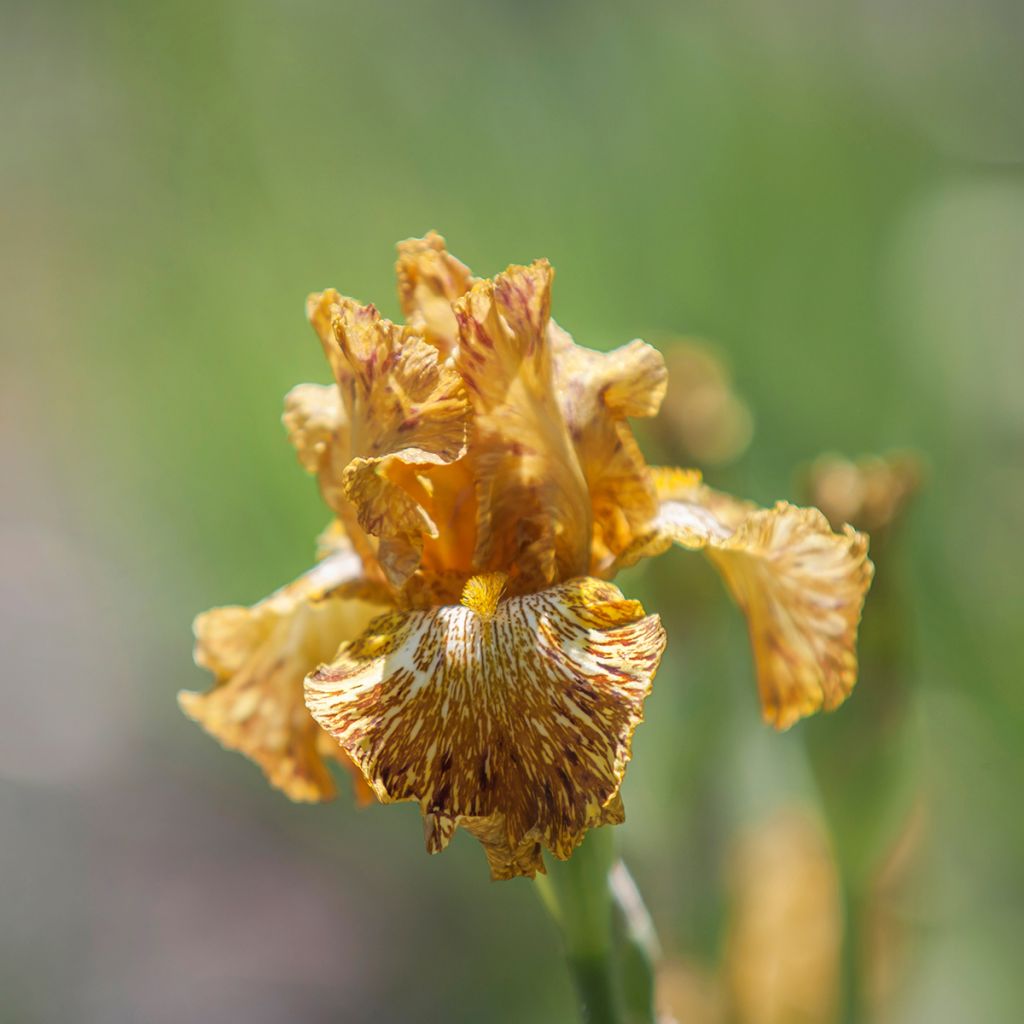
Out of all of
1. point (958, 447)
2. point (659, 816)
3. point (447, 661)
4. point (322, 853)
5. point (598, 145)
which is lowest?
point (322, 853)

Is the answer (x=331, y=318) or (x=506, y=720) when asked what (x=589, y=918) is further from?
(x=331, y=318)

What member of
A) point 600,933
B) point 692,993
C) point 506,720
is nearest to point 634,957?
point 600,933

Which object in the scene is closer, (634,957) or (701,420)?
(634,957)

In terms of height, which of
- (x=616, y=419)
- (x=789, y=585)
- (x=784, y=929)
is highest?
(x=616, y=419)

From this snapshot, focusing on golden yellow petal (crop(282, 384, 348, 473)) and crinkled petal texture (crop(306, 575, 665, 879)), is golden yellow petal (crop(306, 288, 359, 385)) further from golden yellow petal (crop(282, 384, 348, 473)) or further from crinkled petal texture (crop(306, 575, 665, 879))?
crinkled petal texture (crop(306, 575, 665, 879))

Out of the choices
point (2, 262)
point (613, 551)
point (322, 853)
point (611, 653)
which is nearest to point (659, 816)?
point (613, 551)

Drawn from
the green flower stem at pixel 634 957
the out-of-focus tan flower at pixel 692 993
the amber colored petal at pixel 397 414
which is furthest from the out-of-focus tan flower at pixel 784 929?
the amber colored petal at pixel 397 414

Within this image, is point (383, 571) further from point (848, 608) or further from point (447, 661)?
point (848, 608)
